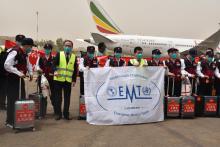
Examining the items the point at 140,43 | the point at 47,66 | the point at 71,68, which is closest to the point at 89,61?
the point at 71,68

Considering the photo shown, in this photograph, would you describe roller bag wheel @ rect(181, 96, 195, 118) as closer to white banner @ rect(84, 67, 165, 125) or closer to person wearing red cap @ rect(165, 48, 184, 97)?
person wearing red cap @ rect(165, 48, 184, 97)

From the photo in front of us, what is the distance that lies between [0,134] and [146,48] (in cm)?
2511

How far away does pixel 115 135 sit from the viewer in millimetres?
6078

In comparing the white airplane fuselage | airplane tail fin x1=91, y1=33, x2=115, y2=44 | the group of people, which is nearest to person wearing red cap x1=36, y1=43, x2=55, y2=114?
the group of people

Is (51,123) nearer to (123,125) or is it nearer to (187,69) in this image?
(123,125)

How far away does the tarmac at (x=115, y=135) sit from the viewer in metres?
5.49

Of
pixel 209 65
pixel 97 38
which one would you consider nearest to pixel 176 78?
pixel 209 65

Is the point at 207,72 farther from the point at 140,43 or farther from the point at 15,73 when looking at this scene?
the point at 140,43

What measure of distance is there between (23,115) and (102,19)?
1102 inches

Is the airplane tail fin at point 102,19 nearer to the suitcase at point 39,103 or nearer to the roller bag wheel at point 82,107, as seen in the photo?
the suitcase at point 39,103

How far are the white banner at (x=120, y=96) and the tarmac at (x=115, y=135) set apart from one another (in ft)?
0.81

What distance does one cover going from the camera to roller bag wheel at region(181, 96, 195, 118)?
779cm

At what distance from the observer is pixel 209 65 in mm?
8547

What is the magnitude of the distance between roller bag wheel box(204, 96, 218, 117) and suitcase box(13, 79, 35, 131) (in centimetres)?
449
